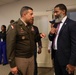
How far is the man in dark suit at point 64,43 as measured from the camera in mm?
2188

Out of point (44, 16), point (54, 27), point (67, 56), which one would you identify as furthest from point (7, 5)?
point (67, 56)

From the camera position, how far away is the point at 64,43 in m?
2.29

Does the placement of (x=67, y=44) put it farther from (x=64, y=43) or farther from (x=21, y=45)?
(x=21, y=45)

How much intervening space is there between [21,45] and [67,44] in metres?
0.65

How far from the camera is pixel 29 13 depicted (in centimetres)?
229

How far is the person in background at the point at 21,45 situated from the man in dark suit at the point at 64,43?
0.39 meters

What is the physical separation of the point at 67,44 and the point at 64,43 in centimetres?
5

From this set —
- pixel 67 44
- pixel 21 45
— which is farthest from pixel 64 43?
pixel 21 45

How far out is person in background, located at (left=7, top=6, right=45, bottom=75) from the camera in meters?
2.13

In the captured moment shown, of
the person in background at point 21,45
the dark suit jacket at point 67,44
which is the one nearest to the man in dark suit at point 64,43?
the dark suit jacket at point 67,44

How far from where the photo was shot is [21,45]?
2.25 metres

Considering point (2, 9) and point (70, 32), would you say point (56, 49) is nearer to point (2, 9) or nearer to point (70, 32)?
point (70, 32)

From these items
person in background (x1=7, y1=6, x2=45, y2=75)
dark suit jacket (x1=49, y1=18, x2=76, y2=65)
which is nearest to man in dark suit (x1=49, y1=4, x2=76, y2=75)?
dark suit jacket (x1=49, y1=18, x2=76, y2=65)

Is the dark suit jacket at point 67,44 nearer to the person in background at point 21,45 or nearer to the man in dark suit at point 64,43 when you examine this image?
the man in dark suit at point 64,43
